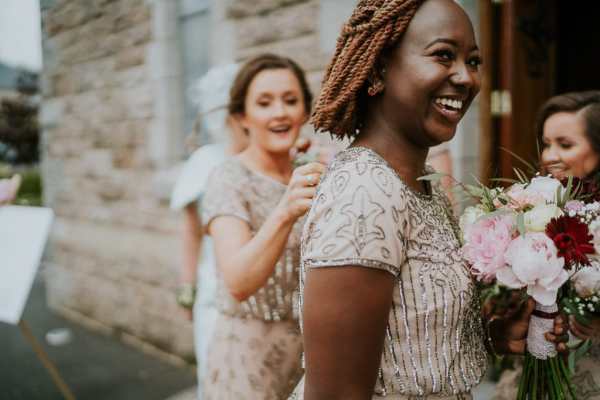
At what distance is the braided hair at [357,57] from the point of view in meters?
1.22

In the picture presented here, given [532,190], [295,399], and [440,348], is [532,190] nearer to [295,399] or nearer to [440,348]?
[440,348]

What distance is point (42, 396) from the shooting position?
4578 mm

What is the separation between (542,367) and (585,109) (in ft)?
4.39

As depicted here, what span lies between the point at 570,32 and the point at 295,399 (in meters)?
5.39

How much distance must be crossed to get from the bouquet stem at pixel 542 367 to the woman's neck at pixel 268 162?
44.7 inches

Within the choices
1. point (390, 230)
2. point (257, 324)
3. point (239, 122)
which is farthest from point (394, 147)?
point (239, 122)

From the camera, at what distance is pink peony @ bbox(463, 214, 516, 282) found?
1296 mm

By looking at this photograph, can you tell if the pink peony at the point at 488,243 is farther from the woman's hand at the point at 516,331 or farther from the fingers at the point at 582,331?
the fingers at the point at 582,331

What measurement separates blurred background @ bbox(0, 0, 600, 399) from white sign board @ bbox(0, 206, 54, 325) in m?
1.39

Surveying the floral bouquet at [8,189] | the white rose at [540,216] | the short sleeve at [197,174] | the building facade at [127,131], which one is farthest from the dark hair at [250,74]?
the floral bouquet at [8,189]

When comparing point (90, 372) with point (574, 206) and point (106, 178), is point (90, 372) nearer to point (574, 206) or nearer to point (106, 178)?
point (106, 178)

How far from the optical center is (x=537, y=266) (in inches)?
50.1

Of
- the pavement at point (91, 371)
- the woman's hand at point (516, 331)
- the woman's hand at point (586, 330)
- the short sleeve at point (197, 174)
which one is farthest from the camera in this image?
the pavement at point (91, 371)

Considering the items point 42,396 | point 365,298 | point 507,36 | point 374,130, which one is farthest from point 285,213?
point 42,396
